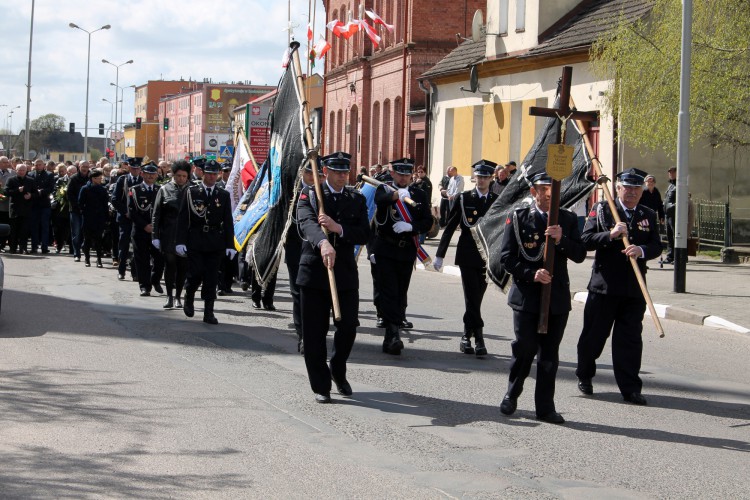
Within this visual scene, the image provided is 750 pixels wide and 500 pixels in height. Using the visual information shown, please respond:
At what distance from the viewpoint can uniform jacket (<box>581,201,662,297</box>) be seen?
31.4 feet

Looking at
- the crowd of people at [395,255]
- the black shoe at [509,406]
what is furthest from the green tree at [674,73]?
the black shoe at [509,406]

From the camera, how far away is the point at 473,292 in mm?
11875

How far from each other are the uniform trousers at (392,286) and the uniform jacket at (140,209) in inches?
227

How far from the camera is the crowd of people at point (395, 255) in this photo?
8750 millimetres

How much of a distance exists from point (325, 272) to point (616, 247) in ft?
7.92

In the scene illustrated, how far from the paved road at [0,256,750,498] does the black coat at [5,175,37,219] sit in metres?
11.7

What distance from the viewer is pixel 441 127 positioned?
131 feet

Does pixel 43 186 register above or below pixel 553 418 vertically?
above

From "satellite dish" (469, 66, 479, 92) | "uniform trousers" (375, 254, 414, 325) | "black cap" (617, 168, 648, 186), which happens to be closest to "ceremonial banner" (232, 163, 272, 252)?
"uniform trousers" (375, 254, 414, 325)

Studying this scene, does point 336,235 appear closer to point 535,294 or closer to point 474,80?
point 535,294

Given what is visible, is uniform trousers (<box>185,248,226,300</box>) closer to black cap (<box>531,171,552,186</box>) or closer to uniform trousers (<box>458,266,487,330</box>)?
uniform trousers (<box>458,266,487,330</box>)

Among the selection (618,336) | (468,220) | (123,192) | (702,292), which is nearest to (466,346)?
(468,220)

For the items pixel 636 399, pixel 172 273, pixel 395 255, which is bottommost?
pixel 636 399

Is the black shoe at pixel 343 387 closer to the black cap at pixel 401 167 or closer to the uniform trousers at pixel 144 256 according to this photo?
the black cap at pixel 401 167
